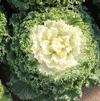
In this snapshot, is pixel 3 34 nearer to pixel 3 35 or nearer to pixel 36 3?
pixel 3 35

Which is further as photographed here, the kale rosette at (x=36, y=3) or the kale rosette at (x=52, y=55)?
the kale rosette at (x=36, y=3)

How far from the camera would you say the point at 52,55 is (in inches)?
95.3

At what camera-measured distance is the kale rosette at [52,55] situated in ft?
7.96

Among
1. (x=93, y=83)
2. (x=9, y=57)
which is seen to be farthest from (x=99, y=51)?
(x=9, y=57)

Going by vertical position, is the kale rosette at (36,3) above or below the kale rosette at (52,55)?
above

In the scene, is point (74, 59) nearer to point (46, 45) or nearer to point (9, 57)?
point (46, 45)

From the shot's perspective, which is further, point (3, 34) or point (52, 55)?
point (3, 34)

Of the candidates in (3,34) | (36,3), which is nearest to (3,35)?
(3,34)

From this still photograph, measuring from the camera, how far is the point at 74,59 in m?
2.45

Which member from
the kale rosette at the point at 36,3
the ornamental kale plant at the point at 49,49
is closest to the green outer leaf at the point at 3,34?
the ornamental kale plant at the point at 49,49

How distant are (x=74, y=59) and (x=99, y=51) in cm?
30

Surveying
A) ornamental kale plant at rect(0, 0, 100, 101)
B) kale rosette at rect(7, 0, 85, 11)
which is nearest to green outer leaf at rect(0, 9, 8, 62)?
ornamental kale plant at rect(0, 0, 100, 101)

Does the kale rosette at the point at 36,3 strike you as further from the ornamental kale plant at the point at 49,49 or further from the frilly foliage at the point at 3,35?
the frilly foliage at the point at 3,35

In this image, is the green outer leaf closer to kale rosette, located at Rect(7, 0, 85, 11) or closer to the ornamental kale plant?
the ornamental kale plant
